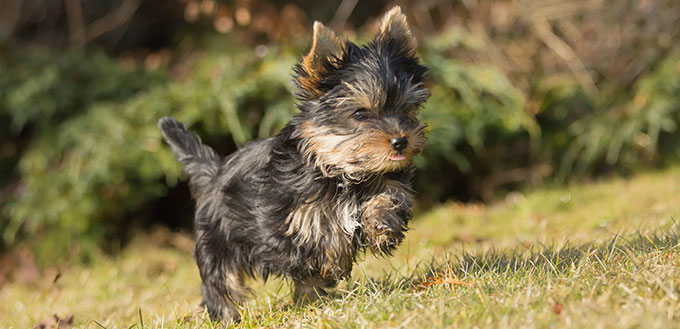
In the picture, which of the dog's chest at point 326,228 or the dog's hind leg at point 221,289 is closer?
the dog's chest at point 326,228

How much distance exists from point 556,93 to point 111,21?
6.09 m

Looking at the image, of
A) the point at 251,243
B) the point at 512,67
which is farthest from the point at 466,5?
the point at 251,243

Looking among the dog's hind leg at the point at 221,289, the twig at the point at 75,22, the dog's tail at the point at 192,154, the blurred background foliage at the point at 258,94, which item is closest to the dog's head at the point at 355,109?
the dog's hind leg at the point at 221,289

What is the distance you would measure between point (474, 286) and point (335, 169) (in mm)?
949

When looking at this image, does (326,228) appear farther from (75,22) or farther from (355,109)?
(75,22)

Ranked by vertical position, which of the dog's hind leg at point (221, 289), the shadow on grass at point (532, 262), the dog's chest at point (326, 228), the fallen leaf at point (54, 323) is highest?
the dog's chest at point (326, 228)

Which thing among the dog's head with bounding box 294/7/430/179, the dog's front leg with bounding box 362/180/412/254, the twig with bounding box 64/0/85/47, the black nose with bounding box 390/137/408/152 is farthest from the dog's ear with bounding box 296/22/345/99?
the twig with bounding box 64/0/85/47

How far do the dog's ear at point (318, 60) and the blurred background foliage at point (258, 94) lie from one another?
3484mm

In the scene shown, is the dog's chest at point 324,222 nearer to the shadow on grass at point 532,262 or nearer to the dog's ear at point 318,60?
the shadow on grass at point 532,262

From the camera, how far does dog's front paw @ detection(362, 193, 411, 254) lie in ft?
12.0

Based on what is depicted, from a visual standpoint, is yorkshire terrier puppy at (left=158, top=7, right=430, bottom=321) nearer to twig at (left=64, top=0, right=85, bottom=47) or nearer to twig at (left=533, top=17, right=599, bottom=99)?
twig at (left=533, top=17, right=599, bottom=99)

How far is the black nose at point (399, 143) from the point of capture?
354 cm

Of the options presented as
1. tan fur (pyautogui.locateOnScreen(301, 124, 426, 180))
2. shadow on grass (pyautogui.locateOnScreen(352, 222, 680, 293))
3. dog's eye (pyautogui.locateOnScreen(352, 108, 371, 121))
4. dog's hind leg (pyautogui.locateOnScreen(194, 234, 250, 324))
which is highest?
dog's eye (pyautogui.locateOnScreen(352, 108, 371, 121))

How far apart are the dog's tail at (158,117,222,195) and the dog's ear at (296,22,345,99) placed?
3.72 feet
